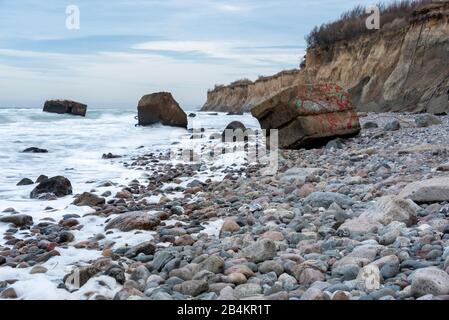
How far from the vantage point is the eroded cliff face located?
15297mm

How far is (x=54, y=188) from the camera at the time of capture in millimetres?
6035

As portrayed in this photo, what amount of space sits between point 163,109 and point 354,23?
12.3 meters

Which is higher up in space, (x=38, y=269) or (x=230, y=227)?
(x=230, y=227)

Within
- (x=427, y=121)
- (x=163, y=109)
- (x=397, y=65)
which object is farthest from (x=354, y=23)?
(x=427, y=121)

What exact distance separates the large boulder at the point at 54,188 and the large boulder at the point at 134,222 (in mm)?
2111

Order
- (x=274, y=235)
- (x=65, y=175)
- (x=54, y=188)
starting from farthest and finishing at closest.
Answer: (x=65, y=175)
(x=54, y=188)
(x=274, y=235)

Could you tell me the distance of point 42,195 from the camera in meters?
5.87

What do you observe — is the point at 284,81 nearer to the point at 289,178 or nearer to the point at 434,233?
the point at 289,178

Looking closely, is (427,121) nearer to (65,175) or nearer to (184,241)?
(65,175)

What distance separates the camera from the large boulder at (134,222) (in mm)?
4000

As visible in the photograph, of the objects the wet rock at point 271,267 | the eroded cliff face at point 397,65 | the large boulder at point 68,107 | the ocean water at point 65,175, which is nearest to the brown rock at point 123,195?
the ocean water at point 65,175

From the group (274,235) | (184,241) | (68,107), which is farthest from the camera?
(68,107)

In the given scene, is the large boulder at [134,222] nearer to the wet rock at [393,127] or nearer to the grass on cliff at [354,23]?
the wet rock at [393,127]
